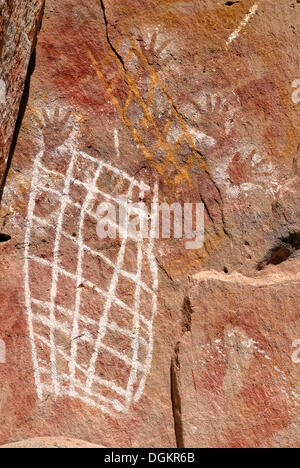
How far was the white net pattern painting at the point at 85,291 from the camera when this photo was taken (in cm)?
297

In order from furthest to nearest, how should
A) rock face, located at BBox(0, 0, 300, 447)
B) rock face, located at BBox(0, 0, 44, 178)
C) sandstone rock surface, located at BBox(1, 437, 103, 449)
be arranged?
rock face, located at BBox(0, 0, 300, 447) → sandstone rock surface, located at BBox(1, 437, 103, 449) → rock face, located at BBox(0, 0, 44, 178)

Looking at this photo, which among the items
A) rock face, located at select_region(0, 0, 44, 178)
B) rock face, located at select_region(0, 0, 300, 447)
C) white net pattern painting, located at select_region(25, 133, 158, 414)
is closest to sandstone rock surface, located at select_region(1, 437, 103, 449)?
rock face, located at select_region(0, 0, 300, 447)

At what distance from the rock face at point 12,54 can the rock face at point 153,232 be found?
0.55ft

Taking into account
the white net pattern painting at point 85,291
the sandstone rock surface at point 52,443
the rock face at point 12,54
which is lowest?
the sandstone rock surface at point 52,443

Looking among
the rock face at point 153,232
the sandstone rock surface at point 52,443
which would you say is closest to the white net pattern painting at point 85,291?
the rock face at point 153,232

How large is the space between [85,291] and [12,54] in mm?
1030

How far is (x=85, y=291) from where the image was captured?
3.00 meters

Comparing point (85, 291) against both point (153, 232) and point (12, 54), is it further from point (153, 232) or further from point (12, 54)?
point (12, 54)

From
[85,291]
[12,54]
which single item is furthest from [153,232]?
[12,54]

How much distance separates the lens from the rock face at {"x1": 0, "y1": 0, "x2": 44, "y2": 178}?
2.70 metres

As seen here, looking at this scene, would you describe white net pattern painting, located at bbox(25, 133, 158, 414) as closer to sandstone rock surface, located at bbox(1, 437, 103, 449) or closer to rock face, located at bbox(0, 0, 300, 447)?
rock face, located at bbox(0, 0, 300, 447)

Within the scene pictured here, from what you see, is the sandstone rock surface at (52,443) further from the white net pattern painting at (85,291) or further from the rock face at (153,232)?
the white net pattern painting at (85,291)

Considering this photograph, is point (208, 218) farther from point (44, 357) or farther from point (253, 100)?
point (44, 357)

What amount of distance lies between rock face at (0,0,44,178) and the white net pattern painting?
252 mm
